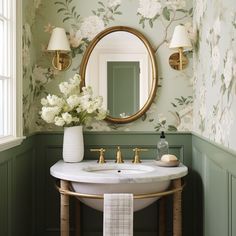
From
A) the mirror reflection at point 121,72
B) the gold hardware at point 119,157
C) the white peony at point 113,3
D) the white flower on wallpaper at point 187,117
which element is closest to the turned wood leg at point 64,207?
the gold hardware at point 119,157

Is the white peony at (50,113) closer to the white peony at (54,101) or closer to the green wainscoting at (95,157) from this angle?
the white peony at (54,101)

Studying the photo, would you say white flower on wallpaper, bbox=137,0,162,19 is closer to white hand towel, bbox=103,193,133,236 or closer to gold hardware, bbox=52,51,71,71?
gold hardware, bbox=52,51,71,71

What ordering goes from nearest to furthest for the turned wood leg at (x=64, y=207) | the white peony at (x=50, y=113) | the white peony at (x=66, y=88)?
the turned wood leg at (x=64, y=207), the white peony at (x=50, y=113), the white peony at (x=66, y=88)

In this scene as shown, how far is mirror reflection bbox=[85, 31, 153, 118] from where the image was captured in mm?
3055

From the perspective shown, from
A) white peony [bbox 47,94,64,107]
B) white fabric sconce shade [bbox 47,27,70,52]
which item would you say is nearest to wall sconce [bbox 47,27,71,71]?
white fabric sconce shade [bbox 47,27,70,52]

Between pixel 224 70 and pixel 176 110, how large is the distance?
1007 mm

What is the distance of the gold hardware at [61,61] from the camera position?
308cm

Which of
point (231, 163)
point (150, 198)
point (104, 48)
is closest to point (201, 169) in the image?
point (150, 198)

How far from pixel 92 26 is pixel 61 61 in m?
0.33

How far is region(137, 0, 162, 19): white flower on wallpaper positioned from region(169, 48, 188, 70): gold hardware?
32cm

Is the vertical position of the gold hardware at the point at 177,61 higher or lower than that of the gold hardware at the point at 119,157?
higher

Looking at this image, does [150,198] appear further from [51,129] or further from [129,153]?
[51,129]

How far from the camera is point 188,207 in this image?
10.2 feet

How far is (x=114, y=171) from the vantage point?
9.45 feet
